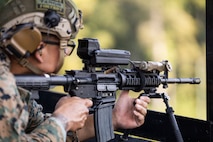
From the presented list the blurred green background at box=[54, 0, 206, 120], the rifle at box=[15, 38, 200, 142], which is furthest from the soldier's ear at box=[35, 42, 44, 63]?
the blurred green background at box=[54, 0, 206, 120]

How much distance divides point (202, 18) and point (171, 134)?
99 centimetres

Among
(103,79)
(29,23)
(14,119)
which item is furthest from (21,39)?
(103,79)

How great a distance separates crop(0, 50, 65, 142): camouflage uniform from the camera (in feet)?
4.04

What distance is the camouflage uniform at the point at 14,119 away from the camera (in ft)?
4.04

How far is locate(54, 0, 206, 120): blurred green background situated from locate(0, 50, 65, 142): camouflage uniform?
1.43m

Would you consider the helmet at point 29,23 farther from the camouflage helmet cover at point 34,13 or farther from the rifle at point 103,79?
the rifle at point 103,79

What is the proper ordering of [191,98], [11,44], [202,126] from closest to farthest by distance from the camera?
[11,44] < [202,126] < [191,98]

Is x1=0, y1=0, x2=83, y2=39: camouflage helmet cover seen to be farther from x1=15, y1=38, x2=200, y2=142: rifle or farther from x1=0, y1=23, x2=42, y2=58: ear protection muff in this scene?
x1=15, y1=38, x2=200, y2=142: rifle

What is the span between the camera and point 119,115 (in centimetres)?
202

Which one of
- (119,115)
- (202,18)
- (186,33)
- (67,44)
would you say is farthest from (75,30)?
(186,33)

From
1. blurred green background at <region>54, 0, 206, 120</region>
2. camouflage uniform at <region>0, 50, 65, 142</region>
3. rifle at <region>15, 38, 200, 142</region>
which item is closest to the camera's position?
camouflage uniform at <region>0, 50, 65, 142</region>

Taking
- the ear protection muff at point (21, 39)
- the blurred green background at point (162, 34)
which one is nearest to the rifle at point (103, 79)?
the ear protection muff at point (21, 39)

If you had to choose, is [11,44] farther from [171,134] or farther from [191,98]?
[191,98]

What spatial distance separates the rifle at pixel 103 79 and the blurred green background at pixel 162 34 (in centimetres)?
71
